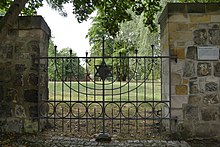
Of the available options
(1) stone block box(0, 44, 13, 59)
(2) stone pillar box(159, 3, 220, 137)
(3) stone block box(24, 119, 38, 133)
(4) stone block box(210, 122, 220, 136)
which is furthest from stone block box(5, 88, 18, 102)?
(4) stone block box(210, 122, 220, 136)

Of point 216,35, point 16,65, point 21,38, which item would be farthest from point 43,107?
point 216,35

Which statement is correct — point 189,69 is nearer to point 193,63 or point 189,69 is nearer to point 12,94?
point 193,63

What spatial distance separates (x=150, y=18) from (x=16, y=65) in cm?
345

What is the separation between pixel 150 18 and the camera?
650cm

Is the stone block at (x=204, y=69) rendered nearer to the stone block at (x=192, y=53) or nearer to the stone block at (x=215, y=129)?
the stone block at (x=192, y=53)

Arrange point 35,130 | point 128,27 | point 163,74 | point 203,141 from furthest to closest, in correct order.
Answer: point 128,27 → point 163,74 → point 35,130 → point 203,141

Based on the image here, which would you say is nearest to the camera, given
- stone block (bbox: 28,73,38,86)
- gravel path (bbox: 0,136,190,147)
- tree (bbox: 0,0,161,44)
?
gravel path (bbox: 0,136,190,147)

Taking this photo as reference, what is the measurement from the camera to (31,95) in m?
4.52

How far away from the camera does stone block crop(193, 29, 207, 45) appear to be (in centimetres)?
437

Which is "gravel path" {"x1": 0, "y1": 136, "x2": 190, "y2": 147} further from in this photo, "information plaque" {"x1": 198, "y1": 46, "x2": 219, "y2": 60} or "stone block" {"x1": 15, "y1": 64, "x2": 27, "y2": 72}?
"information plaque" {"x1": 198, "y1": 46, "x2": 219, "y2": 60}

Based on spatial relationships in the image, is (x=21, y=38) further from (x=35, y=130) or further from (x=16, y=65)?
(x=35, y=130)

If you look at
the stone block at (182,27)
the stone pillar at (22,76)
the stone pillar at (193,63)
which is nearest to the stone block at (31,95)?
the stone pillar at (22,76)

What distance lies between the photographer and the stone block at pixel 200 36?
14.3ft

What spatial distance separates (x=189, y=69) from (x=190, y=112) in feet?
2.32
